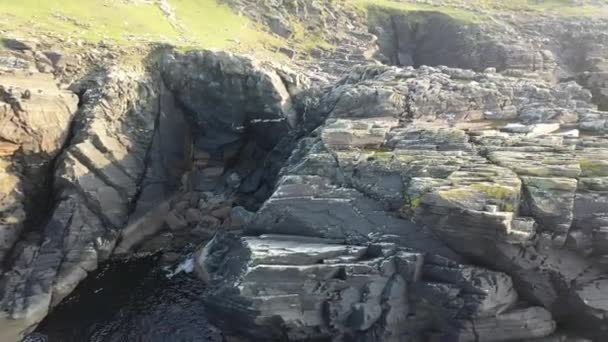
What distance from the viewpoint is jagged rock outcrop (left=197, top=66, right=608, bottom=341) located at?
2822cm

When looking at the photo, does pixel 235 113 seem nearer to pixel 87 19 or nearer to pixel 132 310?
pixel 87 19

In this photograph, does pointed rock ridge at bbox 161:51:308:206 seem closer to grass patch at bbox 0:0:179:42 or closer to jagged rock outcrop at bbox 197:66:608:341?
grass patch at bbox 0:0:179:42

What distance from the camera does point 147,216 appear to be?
4606 cm

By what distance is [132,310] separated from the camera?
36656mm

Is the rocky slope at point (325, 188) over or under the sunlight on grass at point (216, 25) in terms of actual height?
under

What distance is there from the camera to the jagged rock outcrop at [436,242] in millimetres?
28219

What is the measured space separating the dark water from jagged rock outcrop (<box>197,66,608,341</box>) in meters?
4.66

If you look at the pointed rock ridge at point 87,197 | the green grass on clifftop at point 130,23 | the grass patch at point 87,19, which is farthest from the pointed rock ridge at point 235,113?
the grass patch at point 87,19

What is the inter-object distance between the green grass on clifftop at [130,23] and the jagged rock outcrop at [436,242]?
27404 millimetres

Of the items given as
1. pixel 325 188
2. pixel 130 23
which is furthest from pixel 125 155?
pixel 325 188

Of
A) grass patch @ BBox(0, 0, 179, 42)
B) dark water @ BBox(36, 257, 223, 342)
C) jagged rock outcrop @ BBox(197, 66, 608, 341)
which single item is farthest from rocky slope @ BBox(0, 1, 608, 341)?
grass patch @ BBox(0, 0, 179, 42)

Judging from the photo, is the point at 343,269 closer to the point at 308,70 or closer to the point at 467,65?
the point at 308,70

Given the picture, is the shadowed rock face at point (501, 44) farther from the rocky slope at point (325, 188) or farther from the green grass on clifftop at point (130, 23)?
the green grass on clifftop at point (130, 23)

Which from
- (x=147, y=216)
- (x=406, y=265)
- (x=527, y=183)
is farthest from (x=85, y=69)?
A: (x=527, y=183)
